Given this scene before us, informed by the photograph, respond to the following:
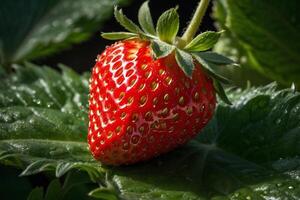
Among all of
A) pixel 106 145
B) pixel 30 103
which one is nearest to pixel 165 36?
pixel 106 145

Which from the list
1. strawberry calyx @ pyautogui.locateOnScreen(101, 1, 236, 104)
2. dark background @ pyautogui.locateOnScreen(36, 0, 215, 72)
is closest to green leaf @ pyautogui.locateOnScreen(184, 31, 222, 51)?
strawberry calyx @ pyautogui.locateOnScreen(101, 1, 236, 104)

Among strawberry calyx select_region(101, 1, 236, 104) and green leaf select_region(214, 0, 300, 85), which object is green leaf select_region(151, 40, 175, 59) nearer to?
strawberry calyx select_region(101, 1, 236, 104)

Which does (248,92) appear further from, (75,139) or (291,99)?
(75,139)

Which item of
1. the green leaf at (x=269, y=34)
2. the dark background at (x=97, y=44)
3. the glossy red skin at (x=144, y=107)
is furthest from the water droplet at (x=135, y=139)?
the dark background at (x=97, y=44)

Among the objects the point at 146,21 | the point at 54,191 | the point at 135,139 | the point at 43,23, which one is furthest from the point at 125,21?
the point at 43,23

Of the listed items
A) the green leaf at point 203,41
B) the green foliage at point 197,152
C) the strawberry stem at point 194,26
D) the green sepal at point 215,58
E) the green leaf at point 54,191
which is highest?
the strawberry stem at point 194,26

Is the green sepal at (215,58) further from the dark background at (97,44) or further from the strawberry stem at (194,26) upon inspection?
the dark background at (97,44)
